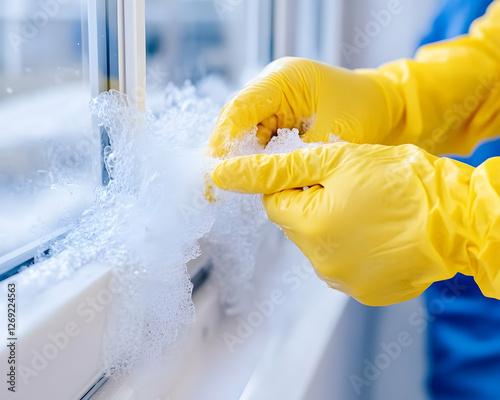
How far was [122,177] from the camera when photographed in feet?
2.47

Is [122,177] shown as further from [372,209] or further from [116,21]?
[372,209]

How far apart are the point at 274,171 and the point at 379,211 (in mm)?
147

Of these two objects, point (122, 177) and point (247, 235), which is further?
point (247, 235)


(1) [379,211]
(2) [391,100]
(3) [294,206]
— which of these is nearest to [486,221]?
(1) [379,211]

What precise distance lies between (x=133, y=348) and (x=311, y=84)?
21.4 inches

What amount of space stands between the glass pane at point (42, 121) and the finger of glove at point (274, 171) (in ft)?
0.84

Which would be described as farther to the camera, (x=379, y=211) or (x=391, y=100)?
(x=391, y=100)

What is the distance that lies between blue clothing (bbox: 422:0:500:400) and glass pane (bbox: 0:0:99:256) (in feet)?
2.84

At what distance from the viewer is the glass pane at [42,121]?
2.17 ft

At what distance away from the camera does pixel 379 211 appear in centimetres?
64

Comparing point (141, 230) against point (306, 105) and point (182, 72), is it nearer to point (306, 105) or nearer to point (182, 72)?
point (306, 105)

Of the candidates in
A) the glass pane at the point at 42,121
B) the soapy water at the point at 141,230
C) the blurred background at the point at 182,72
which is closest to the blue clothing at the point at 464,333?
the blurred background at the point at 182,72

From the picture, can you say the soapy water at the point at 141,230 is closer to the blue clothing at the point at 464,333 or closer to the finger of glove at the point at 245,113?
the finger of glove at the point at 245,113

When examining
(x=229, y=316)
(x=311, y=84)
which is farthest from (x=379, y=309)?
(x=311, y=84)
